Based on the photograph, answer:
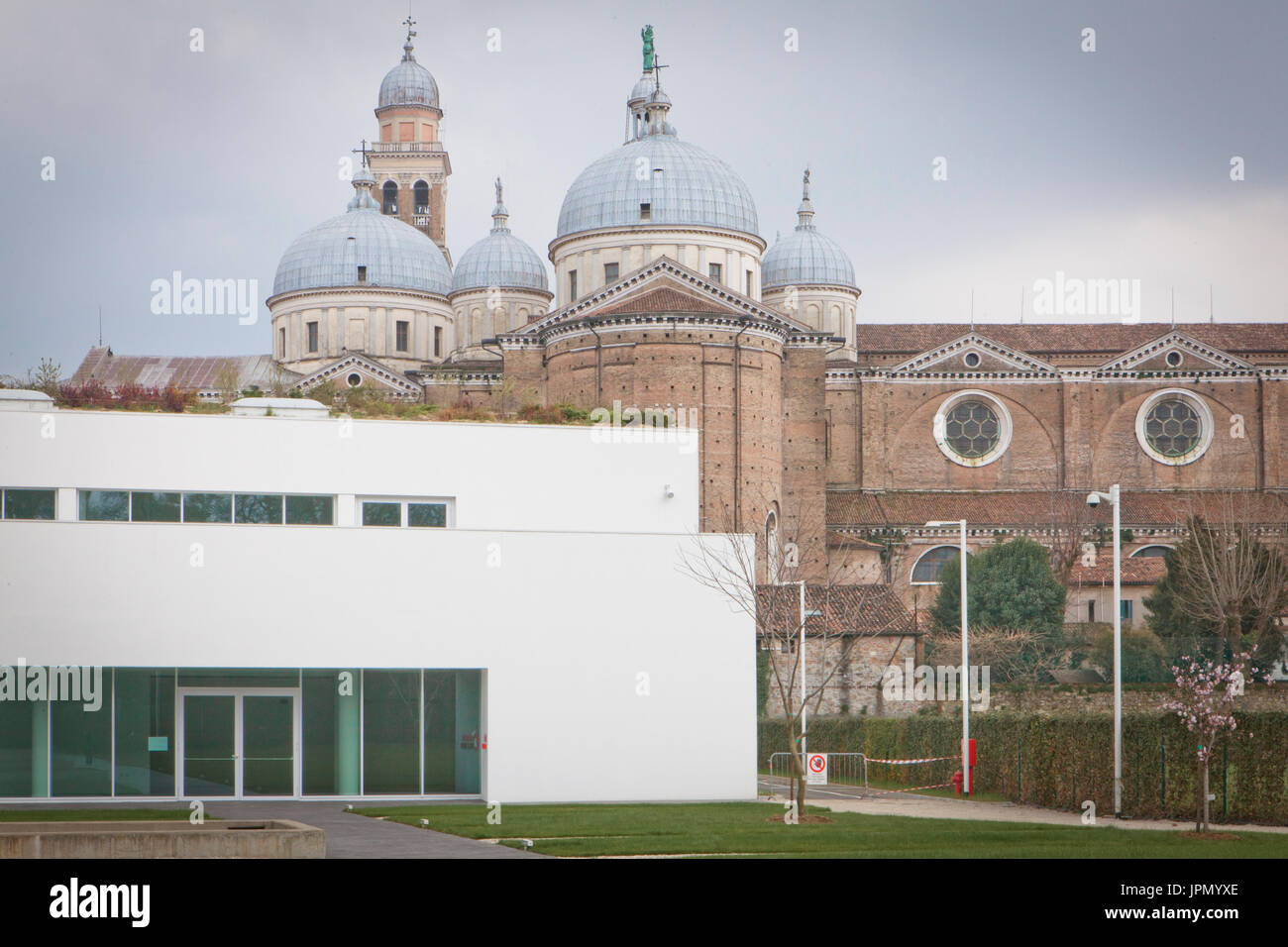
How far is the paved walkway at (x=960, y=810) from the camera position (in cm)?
2720

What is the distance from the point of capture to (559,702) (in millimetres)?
29625

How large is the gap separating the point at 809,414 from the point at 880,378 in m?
8.08

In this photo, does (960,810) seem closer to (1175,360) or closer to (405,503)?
(405,503)

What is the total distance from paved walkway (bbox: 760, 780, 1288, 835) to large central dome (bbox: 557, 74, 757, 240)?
121ft

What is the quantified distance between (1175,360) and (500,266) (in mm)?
33236

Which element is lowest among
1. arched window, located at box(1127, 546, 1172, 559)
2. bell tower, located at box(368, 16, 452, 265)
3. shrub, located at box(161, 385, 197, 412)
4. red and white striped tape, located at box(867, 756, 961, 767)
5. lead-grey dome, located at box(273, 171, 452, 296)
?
red and white striped tape, located at box(867, 756, 961, 767)

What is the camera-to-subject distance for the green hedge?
90.7ft

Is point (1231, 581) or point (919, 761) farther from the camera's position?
point (1231, 581)

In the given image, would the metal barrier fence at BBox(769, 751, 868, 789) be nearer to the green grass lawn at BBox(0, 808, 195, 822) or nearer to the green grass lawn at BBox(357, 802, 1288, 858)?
the green grass lawn at BBox(357, 802, 1288, 858)

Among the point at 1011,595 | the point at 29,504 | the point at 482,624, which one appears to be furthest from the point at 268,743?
the point at 1011,595

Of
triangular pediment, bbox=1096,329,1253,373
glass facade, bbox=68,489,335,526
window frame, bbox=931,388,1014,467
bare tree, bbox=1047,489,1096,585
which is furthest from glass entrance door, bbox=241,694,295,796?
triangular pediment, bbox=1096,329,1253,373

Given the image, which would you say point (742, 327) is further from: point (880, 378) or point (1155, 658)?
point (1155, 658)

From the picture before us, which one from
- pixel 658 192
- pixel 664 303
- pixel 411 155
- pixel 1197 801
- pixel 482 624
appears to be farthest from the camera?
pixel 411 155

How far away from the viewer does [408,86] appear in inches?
3802
